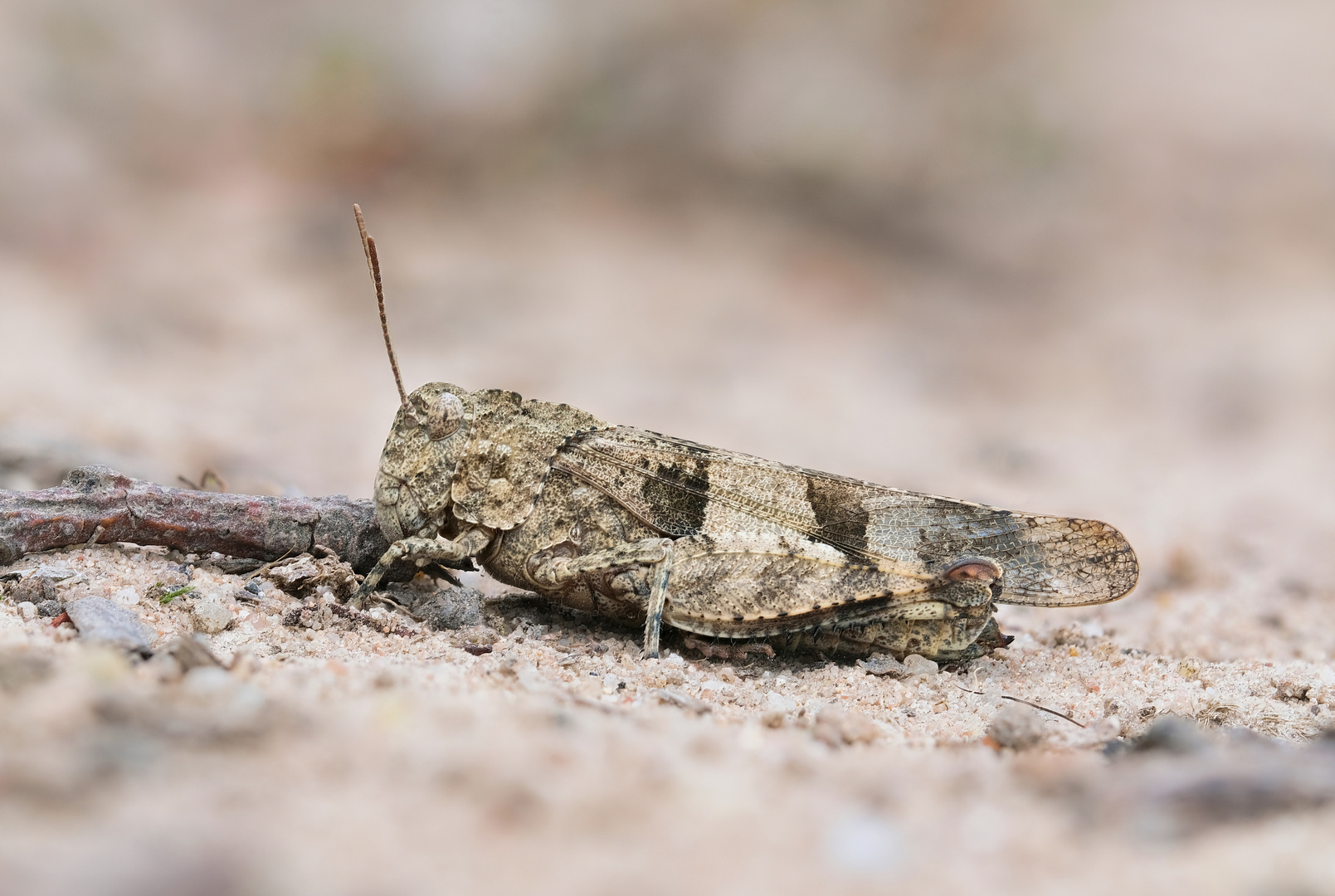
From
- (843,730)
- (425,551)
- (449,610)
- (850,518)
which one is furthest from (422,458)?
(843,730)

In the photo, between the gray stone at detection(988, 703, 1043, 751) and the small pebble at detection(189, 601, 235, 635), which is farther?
the small pebble at detection(189, 601, 235, 635)

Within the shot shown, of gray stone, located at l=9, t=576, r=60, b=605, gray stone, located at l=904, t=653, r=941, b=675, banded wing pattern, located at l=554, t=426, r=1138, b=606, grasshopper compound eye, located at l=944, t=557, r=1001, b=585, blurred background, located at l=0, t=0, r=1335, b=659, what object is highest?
blurred background, located at l=0, t=0, r=1335, b=659

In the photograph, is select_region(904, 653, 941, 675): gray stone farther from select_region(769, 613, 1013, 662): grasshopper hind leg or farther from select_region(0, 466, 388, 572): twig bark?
select_region(0, 466, 388, 572): twig bark

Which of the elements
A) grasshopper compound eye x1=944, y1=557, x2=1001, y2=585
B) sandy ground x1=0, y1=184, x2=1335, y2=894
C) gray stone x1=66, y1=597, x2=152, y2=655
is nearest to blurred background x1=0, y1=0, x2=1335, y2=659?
sandy ground x1=0, y1=184, x2=1335, y2=894

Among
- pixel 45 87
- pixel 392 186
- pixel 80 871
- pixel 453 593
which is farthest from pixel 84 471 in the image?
pixel 45 87

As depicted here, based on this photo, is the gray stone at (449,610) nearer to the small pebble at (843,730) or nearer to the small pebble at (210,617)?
the small pebble at (210,617)

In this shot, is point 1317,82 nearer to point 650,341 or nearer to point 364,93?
point 650,341
